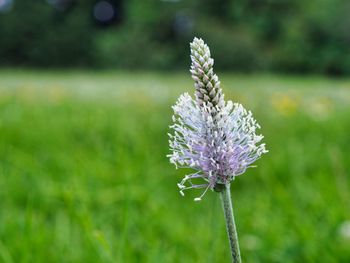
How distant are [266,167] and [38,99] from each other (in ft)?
15.5

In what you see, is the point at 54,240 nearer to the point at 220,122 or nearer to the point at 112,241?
the point at 112,241

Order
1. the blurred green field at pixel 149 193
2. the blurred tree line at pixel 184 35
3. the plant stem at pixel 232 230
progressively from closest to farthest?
1. the plant stem at pixel 232 230
2. the blurred green field at pixel 149 193
3. the blurred tree line at pixel 184 35

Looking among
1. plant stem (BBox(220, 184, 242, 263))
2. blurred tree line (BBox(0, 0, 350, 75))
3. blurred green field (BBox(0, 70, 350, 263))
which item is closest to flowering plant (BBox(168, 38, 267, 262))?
plant stem (BBox(220, 184, 242, 263))

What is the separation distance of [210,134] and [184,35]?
39.8 metres

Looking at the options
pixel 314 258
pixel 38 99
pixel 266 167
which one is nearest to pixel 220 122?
pixel 314 258

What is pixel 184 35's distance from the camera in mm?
39938

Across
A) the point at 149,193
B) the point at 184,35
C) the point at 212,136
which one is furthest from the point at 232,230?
the point at 184,35

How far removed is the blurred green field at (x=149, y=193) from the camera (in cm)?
207

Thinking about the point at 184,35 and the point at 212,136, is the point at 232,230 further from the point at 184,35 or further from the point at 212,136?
the point at 184,35

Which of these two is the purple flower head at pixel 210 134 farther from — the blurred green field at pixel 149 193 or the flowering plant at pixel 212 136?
the blurred green field at pixel 149 193

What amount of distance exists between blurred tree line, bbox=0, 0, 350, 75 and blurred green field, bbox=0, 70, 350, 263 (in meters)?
25.2

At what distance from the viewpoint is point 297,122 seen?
5.66 m

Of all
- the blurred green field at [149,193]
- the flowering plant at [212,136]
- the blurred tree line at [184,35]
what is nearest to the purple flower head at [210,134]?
the flowering plant at [212,136]

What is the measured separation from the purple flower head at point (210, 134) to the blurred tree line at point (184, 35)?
29.7m
